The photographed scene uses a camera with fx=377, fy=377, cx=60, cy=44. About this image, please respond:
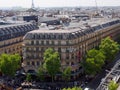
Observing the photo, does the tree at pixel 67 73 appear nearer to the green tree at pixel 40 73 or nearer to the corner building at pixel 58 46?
the green tree at pixel 40 73

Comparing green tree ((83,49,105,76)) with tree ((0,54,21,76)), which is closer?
tree ((0,54,21,76))

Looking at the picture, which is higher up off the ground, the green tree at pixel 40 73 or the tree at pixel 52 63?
the tree at pixel 52 63

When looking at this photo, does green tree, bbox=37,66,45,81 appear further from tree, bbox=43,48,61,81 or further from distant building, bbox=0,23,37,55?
distant building, bbox=0,23,37,55

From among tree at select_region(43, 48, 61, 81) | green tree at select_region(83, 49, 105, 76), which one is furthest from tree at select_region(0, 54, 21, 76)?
green tree at select_region(83, 49, 105, 76)

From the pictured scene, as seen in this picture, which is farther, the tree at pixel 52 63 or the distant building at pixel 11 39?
the distant building at pixel 11 39

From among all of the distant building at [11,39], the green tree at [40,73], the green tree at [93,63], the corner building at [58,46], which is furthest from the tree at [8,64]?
the green tree at [93,63]

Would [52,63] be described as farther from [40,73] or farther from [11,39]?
[11,39]
